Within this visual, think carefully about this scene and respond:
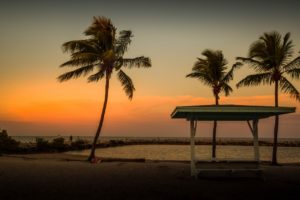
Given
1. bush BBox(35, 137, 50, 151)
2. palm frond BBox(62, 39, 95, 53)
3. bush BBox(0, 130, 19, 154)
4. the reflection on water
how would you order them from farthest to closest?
1. the reflection on water
2. bush BBox(35, 137, 50, 151)
3. bush BBox(0, 130, 19, 154)
4. palm frond BBox(62, 39, 95, 53)

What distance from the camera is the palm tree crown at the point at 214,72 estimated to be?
103ft

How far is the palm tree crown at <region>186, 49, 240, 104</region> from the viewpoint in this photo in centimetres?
3153

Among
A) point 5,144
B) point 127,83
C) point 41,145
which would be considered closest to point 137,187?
point 127,83

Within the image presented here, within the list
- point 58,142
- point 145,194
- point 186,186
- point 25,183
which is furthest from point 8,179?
point 58,142

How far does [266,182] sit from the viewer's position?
15.8 meters

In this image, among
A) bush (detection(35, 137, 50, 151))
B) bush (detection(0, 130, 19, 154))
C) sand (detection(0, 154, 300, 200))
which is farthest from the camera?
bush (detection(35, 137, 50, 151))

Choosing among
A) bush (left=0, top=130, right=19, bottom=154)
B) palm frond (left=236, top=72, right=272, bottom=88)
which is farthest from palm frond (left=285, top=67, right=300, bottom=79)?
bush (left=0, top=130, right=19, bottom=154)

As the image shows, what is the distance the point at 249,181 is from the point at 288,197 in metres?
3.60

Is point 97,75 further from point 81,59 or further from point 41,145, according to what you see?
point 41,145

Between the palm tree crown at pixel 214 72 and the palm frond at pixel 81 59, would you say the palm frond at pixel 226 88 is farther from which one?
the palm frond at pixel 81 59

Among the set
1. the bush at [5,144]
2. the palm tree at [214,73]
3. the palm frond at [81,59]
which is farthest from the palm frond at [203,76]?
the bush at [5,144]

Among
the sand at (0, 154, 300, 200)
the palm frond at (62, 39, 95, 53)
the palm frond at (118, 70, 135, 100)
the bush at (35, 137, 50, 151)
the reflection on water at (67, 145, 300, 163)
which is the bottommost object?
the reflection on water at (67, 145, 300, 163)

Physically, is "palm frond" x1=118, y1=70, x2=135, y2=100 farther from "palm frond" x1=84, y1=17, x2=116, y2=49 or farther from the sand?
the sand

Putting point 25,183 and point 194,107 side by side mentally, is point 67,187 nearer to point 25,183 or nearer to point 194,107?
point 25,183
